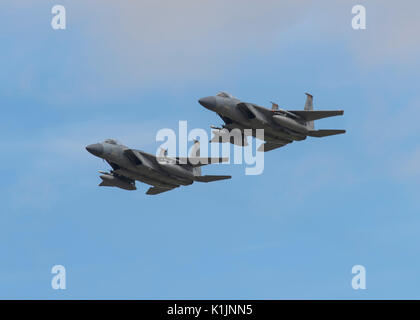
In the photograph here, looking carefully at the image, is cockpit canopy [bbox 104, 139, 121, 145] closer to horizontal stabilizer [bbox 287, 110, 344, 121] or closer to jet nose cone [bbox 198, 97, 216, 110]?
jet nose cone [bbox 198, 97, 216, 110]

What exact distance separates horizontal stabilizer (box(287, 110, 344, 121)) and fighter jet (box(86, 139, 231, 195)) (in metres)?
8.37

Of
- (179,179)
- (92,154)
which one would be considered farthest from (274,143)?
(92,154)

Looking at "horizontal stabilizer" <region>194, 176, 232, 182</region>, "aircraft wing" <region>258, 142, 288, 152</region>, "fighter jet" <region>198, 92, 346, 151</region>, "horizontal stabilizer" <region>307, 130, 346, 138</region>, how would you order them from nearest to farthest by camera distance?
"fighter jet" <region>198, 92, 346, 151</region> < "horizontal stabilizer" <region>307, 130, 346, 138</region> < "horizontal stabilizer" <region>194, 176, 232, 182</region> < "aircraft wing" <region>258, 142, 288, 152</region>

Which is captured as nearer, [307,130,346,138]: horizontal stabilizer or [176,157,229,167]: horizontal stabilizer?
[307,130,346,138]: horizontal stabilizer

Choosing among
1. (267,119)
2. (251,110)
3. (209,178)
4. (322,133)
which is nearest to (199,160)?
(209,178)

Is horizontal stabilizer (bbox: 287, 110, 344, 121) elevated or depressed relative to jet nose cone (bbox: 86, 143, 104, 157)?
elevated

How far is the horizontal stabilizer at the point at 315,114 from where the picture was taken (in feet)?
297

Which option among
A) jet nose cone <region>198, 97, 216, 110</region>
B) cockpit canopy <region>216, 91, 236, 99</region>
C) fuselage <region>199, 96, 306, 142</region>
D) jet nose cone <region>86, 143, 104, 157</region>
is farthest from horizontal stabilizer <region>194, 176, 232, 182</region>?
jet nose cone <region>86, 143, 104, 157</region>

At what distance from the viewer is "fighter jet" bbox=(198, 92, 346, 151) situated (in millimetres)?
90312

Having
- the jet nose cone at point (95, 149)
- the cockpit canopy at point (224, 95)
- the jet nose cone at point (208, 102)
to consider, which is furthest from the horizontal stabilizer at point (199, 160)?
the jet nose cone at point (95, 149)

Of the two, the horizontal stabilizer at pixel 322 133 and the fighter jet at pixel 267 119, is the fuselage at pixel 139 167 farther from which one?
the horizontal stabilizer at pixel 322 133

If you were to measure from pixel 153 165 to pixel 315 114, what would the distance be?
16273mm

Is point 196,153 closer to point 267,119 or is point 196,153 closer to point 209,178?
point 209,178

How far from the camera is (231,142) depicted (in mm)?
94500
